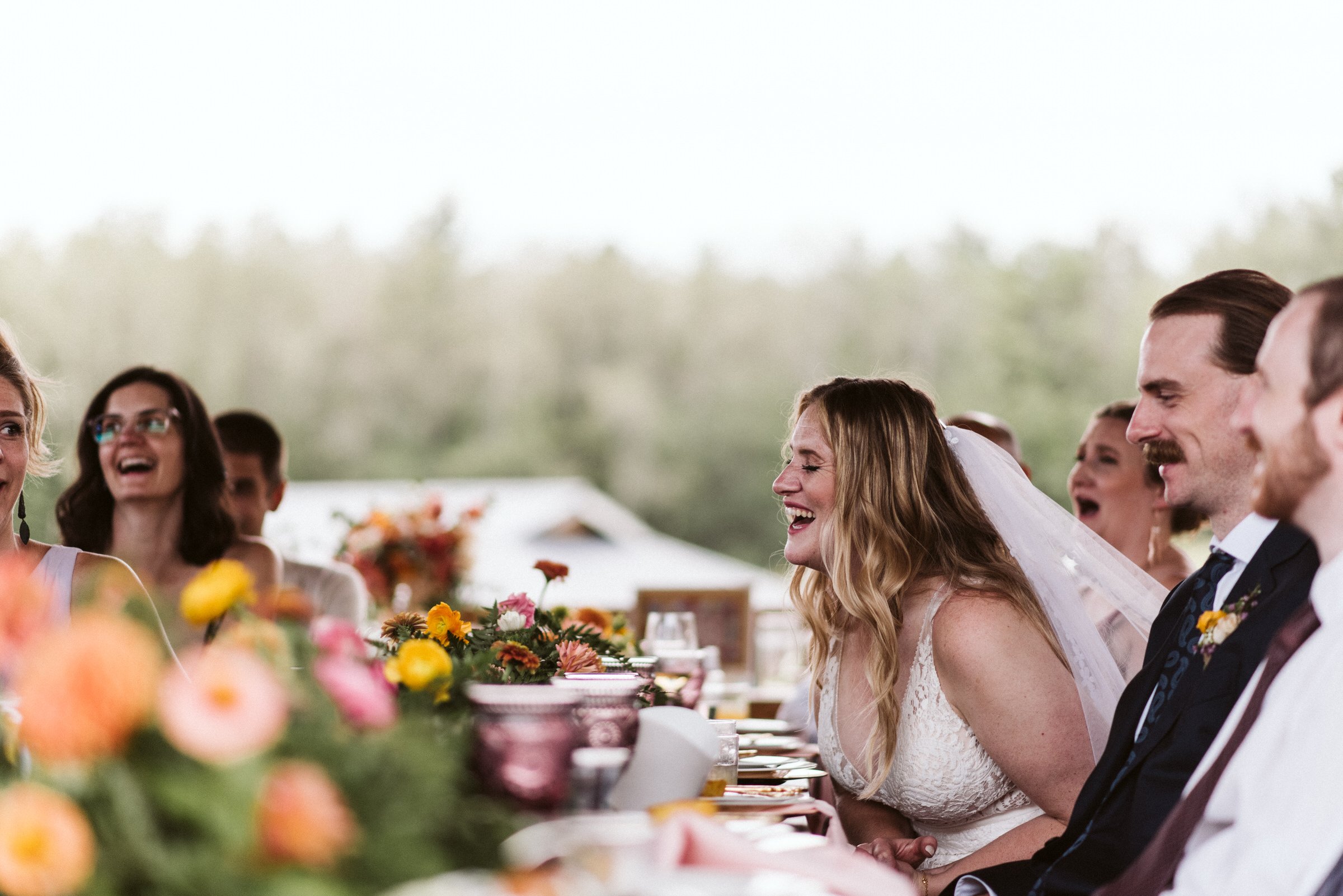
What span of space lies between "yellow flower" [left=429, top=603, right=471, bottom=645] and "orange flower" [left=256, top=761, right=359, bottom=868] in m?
1.00

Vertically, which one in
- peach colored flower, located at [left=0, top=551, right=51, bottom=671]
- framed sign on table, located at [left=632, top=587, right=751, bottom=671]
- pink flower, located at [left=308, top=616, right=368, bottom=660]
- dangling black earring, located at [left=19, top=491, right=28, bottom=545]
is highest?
peach colored flower, located at [left=0, top=551, right=51, bottom=671]

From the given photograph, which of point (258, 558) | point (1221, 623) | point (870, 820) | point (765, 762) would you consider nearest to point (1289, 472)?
point (1221, 623)

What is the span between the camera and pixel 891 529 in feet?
8.80

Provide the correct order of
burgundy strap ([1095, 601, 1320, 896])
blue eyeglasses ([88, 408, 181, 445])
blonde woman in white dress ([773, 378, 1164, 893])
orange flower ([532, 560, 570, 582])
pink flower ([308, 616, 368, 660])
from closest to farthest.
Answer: pink flower ([308, 616, 368, 660])
burgundy strap ([1095, 601, 1320, 896])
blonde woman in white dress ([773, 378, 1164, 893])
orange flower ([532, 560, 570, 582])
blue eyeglasses ([88, 408, 181, 445])

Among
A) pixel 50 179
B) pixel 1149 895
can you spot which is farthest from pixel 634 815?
pixel 50 179

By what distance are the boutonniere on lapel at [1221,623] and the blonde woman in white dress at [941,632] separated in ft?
1.95

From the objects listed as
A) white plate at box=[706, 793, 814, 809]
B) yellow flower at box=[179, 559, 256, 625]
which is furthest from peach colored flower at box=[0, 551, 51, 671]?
white plate at box=[706, 793, 814, 809]

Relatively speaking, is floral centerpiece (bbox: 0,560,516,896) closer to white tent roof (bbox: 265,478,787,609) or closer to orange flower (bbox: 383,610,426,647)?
orange flower (bbox: 383,610,426,647)

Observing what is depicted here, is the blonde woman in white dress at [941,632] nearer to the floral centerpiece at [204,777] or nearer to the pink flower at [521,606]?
the pink flower at [521,606]

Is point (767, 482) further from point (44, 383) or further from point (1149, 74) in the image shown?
point (44, 383)

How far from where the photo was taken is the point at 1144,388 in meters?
2.37

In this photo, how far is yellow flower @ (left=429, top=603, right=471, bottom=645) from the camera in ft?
6.32

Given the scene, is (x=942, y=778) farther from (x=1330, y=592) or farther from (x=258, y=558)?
(x=258, y=558)

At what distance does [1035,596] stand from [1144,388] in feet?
1.74
